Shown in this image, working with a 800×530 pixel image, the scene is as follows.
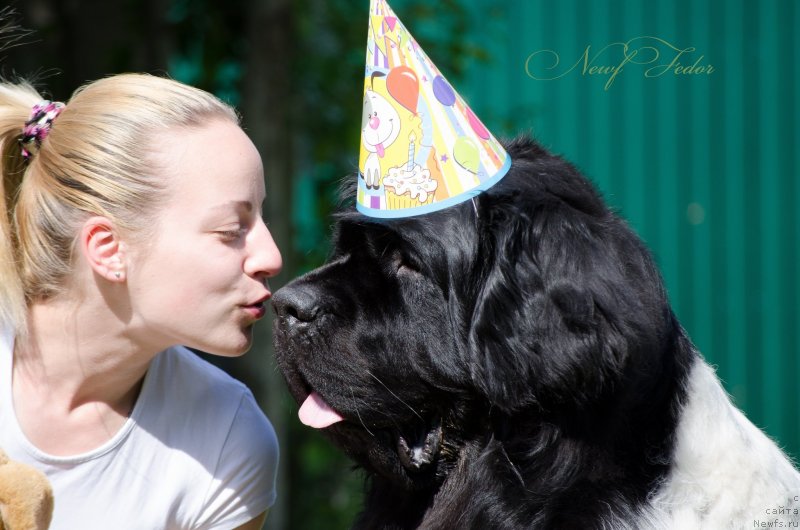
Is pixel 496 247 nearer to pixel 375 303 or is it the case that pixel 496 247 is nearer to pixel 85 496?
pixel 375 303

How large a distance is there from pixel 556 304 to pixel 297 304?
0.55 m

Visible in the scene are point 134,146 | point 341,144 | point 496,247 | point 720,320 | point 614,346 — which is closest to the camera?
point 614,346

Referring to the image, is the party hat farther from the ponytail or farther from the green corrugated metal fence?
the green corrugated metal fence

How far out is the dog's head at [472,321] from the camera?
182cm

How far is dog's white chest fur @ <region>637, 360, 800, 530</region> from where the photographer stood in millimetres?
1817

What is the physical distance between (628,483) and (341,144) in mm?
3073

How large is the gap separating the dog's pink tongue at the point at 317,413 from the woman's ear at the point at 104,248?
49 cm

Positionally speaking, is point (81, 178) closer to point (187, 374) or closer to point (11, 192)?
point (11, 192)

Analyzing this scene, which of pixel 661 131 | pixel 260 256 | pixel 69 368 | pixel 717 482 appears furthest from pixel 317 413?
pixel 661 131

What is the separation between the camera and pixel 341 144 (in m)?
4.67

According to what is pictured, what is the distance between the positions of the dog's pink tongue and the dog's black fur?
3 centimetres

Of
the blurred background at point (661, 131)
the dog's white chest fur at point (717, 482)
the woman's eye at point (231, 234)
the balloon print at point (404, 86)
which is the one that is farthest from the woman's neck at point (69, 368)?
the blurred background at point (661, 131)

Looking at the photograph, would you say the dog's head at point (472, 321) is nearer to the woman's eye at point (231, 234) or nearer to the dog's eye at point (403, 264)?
the dog's eye at point (403, 264)

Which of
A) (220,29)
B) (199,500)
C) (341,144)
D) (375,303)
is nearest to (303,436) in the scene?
(341,144)
